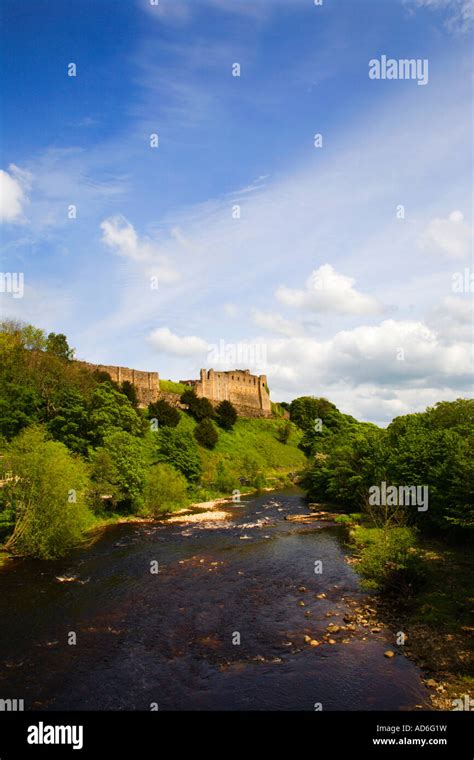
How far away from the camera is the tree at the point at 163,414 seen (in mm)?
72438

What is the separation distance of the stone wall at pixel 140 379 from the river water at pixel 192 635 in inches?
1884

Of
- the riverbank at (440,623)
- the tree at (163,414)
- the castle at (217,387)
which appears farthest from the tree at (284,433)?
the riverbank at (440,623)

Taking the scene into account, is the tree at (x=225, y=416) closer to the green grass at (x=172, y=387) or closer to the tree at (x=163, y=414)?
the green grass at (x=172, y=387)

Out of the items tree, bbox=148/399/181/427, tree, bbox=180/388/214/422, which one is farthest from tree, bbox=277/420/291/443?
tree, bbox=148/399/181/427

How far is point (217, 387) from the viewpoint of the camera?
4139 inches

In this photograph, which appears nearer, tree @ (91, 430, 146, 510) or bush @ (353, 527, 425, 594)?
bush @ (353, 527, 425, 594)

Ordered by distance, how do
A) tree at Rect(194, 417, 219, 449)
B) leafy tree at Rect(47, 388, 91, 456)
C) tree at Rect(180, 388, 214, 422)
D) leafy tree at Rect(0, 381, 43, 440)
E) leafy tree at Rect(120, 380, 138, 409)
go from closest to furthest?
leafy tree at Rect(0, 381, 43, 440)
leafy tree at Rect(47, 388, 91, 456)
leafy tree at Rect(120, 380, 138, 409)
tree at Rect(194, 417, 219, 449)
tree at Rect(180, 388, 214, 422)

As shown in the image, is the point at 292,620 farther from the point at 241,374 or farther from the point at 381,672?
the point at 241,374

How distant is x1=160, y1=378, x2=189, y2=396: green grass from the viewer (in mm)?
89287

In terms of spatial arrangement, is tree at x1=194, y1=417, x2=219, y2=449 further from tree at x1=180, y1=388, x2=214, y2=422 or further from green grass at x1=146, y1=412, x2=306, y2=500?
tree at x1=180, y1=388, x2=214, y2=422

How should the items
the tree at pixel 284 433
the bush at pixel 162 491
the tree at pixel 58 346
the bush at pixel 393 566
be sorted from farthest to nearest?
1. the tree at pixel 284 433
2. the tree at pixel 58 346
3. the bush at pixel 162 491
4. the bush at pixel 393 566

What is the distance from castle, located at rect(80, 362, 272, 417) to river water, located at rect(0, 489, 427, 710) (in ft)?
162

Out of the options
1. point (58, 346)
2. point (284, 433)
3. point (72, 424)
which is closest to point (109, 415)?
point (72, 424)
